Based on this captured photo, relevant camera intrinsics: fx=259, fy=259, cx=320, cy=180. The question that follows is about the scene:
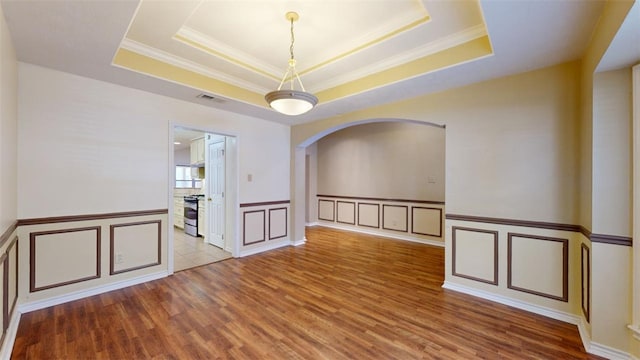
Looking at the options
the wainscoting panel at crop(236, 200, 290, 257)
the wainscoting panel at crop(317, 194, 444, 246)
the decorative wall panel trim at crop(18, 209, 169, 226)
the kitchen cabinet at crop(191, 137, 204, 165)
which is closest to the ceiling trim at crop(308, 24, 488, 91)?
the wainscoting panel at crop(236, 200, 290, 257)

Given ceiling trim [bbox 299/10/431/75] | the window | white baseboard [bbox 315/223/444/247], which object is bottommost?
white baseboard [bbox 315/223/444/247]

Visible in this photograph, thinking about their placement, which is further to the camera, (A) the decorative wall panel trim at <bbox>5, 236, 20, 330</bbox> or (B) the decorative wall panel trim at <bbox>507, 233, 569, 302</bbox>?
(B) the decorative wall panel trim at <bbox>507, 233, 569, 302</bbox>

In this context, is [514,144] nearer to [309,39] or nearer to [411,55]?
[411,55]

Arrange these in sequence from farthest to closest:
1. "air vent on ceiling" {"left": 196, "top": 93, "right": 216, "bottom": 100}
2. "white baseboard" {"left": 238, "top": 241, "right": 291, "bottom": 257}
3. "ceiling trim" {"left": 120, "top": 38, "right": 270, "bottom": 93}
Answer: "white baseboard" {"left": 238, "top": 241, "right": 291, "bottom": 257} < "air vent on ceiling" {"left": 196, "top": 93, "right": 216, "bottom": 100} < "ceiling trim" {"left": 120, "top": 38, "right": 270, "bottom": 93}

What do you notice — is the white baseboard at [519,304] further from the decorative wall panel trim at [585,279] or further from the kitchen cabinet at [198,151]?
the kitchen cabinet at [198,151]

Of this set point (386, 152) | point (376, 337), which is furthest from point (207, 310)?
point (386, 152)

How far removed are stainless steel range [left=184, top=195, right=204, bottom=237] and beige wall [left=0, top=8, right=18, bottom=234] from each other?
12.1ft

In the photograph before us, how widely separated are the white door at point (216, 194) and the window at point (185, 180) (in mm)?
3919

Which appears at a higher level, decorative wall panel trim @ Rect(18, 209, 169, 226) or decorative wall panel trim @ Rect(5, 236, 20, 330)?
decorative wall panel trim @ Rect(18, 209, 169, 226)

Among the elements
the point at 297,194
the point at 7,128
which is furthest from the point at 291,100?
the point at 297,194

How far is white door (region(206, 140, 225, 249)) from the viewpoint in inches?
198

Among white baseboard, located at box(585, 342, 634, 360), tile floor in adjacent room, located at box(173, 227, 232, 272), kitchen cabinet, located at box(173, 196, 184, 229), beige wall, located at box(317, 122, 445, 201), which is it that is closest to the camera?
white baseboard, located at box(585, 342, 634, 360)

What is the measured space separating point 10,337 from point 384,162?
19.8 ft

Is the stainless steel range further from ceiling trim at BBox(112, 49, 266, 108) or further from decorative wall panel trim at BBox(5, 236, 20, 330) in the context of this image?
decorative wall panel trim at BBox(5, 236, 20, 330)
